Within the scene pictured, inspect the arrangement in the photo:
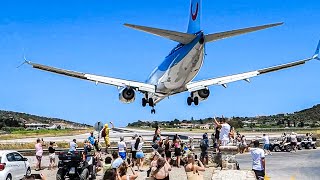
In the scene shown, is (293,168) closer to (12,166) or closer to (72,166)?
(72,166)

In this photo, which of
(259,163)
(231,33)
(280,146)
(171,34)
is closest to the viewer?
(259,163)

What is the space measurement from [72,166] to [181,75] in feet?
78.9

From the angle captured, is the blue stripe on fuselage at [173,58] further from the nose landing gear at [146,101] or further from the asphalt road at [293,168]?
the asphalt road at [293,168]

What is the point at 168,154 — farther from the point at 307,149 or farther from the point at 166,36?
the point at 307,149

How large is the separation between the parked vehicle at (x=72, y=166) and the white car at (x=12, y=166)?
1606 millimetres

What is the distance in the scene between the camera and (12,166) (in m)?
19.9

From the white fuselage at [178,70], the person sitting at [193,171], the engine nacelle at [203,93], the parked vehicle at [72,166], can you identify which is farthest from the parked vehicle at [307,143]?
the person sitting at [193,171]

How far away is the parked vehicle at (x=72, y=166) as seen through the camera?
20.0 meters

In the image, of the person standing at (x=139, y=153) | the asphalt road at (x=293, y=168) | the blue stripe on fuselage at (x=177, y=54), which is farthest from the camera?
the blue stripe on fuselage at (x=177, y=54)

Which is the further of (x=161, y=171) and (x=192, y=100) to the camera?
(x=192, y=100)

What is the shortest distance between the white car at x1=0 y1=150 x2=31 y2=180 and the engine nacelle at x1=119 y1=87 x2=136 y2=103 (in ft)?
74.2

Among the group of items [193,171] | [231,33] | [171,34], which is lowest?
[193,171]

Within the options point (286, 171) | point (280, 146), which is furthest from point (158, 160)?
point (280, 146)

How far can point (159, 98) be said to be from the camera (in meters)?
47.6
